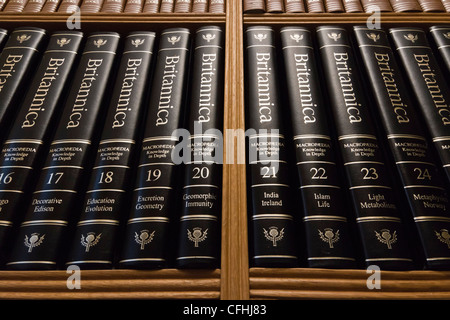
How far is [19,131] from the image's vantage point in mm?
562

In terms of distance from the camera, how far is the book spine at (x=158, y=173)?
458mm

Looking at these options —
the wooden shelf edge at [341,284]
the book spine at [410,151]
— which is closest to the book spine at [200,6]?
the book spine at [410,151]

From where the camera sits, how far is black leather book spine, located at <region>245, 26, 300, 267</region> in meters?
0.46

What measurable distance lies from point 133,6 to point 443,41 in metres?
0.63

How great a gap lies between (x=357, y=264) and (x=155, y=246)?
27cm

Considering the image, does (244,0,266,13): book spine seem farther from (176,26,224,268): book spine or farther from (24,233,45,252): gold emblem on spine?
(24,233,45,252): gold emblem on spine

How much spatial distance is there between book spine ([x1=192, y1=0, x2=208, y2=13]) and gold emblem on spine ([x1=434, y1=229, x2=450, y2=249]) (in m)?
0.61

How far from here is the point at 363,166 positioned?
0.51 metres

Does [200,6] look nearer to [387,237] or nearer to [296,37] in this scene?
[296,37]

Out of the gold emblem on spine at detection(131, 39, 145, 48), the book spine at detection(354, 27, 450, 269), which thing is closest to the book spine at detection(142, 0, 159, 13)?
the gold emblem on spine at detection(131, 39, 145, 48)

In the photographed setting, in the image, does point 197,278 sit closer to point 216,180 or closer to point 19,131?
point 216,180
